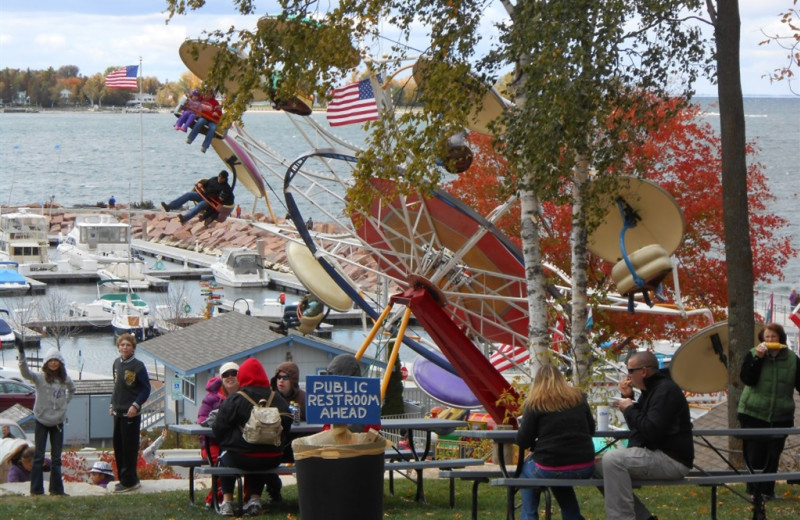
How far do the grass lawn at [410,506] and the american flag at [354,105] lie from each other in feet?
27.7

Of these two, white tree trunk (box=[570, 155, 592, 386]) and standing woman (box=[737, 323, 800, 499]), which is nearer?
standing woman (box=[737, 323, 800, 499])

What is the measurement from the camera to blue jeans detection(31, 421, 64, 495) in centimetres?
1279

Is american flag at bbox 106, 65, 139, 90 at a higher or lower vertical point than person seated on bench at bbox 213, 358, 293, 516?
higher

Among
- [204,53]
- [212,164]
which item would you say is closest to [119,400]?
[204,53]

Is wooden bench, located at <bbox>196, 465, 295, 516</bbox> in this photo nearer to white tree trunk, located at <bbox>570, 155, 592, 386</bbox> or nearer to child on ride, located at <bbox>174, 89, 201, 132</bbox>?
white tree trunk, located at <bbox>570, 155, 592, 386</bbox>

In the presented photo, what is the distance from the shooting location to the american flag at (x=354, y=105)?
2025cm

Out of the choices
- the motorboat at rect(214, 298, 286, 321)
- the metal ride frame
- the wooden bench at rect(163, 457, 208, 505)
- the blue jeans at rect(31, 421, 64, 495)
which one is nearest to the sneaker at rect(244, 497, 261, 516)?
the wooden bench at rect(163, 457, 208, 505)

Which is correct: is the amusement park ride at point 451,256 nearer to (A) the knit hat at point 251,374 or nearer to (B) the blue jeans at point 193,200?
(B) the blue jeans at point 193,200

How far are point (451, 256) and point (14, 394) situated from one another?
18054 mm

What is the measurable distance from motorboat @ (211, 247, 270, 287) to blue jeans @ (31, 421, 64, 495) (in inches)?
2231

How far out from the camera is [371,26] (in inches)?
527

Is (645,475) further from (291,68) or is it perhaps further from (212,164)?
(212,164)

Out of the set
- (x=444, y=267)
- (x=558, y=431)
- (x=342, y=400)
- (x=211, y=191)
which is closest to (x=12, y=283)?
(x=211, y=191)

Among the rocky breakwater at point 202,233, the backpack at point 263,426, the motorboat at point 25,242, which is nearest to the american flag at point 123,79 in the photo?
the rocky breakwater at point 202,233
